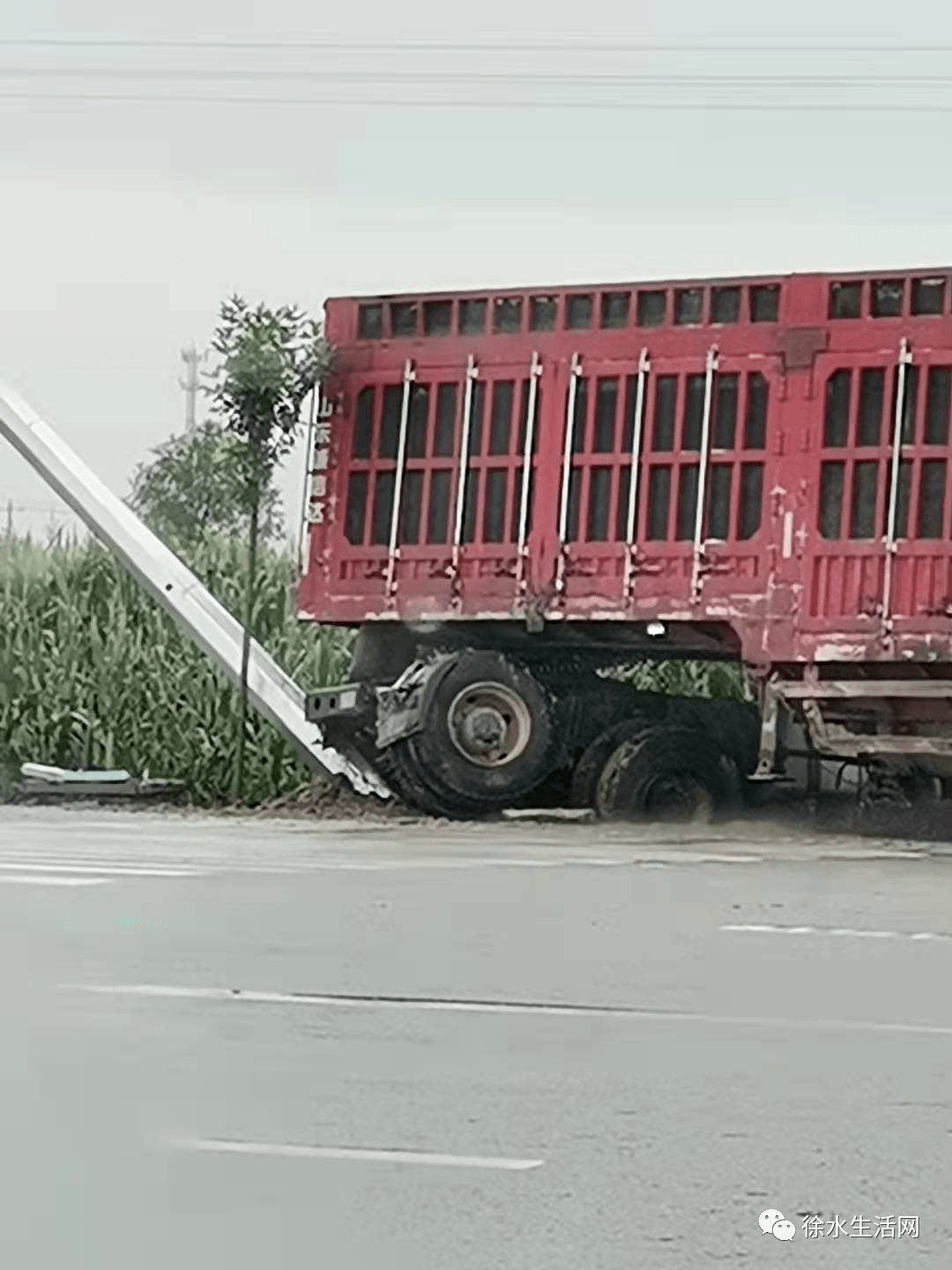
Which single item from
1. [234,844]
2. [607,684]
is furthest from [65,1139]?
[607,684]

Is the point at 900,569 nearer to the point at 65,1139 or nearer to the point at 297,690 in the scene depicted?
the point at 297,690

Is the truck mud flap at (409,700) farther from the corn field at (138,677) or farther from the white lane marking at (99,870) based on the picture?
the white lane marking at (99,870)

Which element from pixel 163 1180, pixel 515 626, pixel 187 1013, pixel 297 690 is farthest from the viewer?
pixel 297 690

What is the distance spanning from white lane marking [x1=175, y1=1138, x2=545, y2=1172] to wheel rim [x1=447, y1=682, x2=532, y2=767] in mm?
18465

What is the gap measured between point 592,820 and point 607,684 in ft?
4.35

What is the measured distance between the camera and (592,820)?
27.2m

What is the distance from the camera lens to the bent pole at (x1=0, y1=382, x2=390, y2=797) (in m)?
30.9

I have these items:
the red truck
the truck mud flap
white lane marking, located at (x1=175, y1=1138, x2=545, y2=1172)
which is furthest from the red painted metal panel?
white lane marking, located at (x1=175, y1=1138, x2=545, y2=1172)

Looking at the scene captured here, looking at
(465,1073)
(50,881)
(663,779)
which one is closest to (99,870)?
(50,881)

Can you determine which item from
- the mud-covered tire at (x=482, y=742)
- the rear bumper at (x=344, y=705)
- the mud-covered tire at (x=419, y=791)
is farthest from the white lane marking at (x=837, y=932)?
the rear bumper at (x=344, y=705)

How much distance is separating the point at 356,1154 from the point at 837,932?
7151 mm

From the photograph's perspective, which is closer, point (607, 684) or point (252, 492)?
point (607, 684)

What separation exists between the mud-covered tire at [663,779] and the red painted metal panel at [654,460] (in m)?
1.09

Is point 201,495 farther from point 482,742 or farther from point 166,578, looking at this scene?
point 482,742
